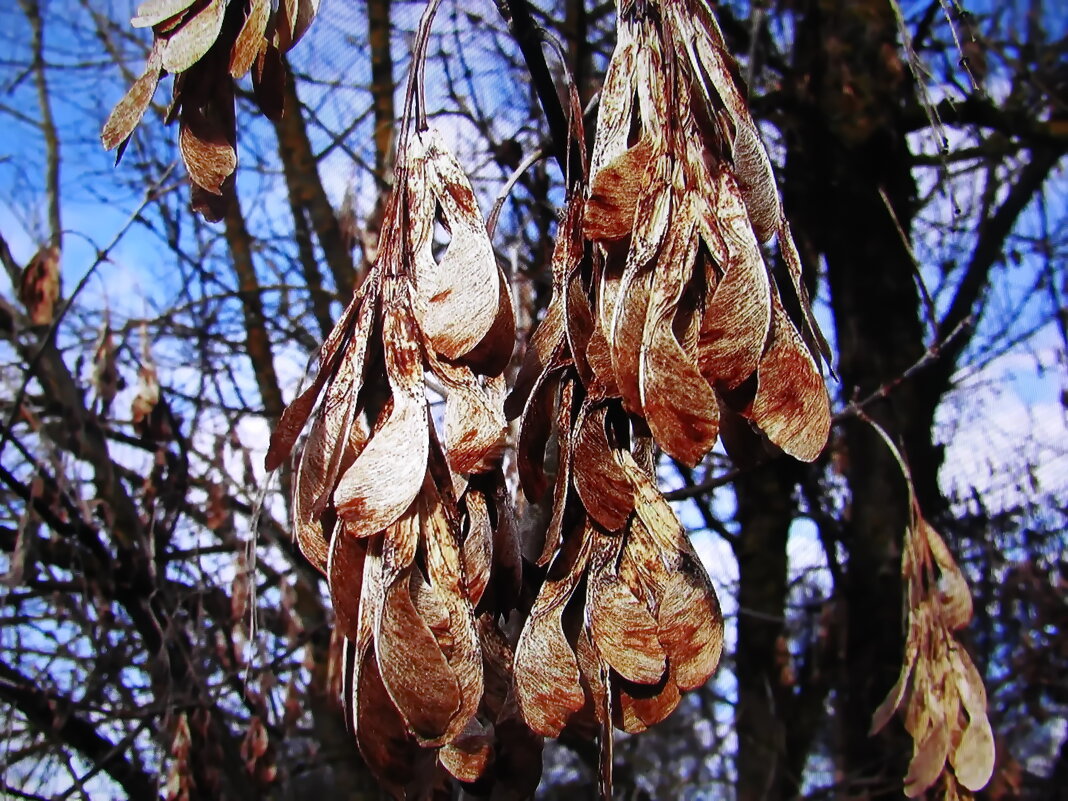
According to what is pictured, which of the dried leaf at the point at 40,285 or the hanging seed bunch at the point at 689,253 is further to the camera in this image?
the dried leaf at the point at 40,285

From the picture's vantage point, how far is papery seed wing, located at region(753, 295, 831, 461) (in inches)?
27.7

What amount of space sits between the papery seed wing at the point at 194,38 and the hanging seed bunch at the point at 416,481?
0.17 meters

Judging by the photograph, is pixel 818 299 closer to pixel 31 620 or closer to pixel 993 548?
pixel 993 548

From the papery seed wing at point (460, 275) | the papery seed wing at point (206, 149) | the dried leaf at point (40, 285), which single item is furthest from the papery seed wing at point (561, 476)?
the dried leaf at point (40, 285)

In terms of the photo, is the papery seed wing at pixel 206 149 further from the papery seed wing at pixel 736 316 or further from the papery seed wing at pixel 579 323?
the papery seed wing at pixel 736 316

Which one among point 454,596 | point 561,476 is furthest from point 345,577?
point 561,476

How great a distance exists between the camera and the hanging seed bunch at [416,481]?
70 centimetres

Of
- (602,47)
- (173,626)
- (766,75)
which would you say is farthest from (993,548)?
(173,626)

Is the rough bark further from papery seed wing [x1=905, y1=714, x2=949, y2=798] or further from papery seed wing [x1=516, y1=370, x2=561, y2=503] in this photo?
papery seed wing [x1=516, y1=370, x2=561, y2=503]

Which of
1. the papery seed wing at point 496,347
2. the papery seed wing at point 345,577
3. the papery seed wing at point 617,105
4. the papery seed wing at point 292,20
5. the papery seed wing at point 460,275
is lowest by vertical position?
the papery seed wing at point 345,577

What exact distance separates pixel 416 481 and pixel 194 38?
1.34ft

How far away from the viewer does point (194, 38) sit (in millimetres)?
845

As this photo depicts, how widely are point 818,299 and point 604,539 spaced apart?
11.4 ft

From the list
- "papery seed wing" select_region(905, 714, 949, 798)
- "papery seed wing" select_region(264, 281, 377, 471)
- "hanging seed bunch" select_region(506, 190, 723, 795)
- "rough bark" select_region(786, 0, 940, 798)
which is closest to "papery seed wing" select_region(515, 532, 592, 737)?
"hanging seed bunch" select_region(506, 190, 723, 795)
